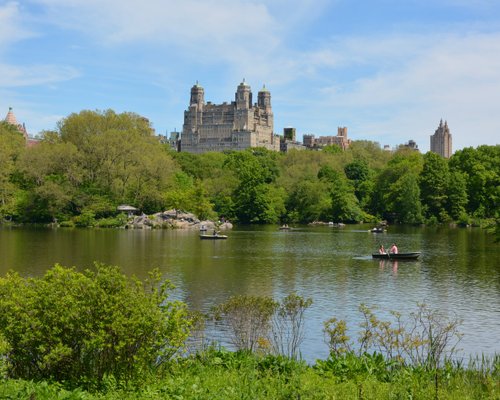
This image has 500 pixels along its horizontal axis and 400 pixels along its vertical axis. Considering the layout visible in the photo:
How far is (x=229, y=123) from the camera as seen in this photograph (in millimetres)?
172500

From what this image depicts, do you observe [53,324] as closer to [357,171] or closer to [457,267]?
[457,267]

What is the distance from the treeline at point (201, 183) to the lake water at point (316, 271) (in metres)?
20.3

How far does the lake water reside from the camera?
1702 centimetres

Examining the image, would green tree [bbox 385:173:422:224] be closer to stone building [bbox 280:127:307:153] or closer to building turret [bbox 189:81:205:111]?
stone building [bbox 280:127:307:153]

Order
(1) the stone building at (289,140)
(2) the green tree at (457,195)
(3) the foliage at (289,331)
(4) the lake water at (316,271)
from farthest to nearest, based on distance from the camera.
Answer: (1) the stone building at (289,140) → (2) the green tree at (457,195) → (4) the lake water at (316,271) → (3) the foliage at (289,331)

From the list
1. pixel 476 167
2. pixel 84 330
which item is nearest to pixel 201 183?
pixel 476 167

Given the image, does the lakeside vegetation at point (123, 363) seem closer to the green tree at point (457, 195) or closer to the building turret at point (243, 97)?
the green tree at point (457, 195)

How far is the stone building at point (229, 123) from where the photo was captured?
168125mm

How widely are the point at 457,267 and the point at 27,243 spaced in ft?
80.7

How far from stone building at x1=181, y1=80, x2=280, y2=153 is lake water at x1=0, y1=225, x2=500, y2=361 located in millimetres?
127119

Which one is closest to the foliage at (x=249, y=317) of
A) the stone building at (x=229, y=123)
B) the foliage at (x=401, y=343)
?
Result: the foliage at (x=401, y=343)

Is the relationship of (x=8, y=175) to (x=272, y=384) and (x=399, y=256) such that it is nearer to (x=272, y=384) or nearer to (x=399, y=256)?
(x=399, y=256)

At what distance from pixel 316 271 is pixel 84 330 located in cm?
1891

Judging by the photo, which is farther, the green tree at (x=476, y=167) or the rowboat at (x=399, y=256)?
the green tree at (x=476, y=167)
